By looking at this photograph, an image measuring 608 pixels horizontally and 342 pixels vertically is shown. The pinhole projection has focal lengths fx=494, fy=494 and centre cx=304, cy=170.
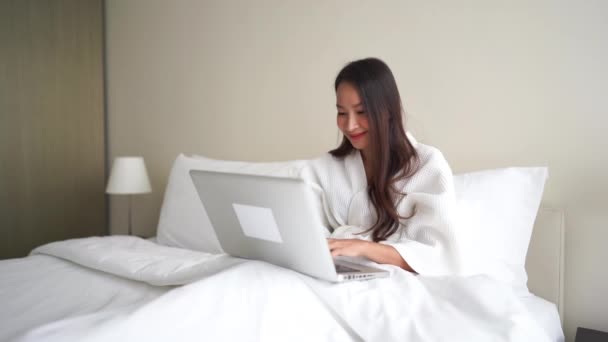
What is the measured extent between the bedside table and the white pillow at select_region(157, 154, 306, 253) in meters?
1.09

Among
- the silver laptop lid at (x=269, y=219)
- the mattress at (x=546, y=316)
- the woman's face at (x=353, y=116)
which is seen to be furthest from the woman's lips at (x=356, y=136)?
the mattress at (x=546, y=316)

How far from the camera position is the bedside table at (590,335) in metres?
1.51

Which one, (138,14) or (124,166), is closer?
(124,166)

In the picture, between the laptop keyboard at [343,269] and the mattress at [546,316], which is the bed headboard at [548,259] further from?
the laptop keyboard at [343,269]

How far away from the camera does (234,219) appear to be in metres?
1.22

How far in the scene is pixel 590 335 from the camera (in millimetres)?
1559

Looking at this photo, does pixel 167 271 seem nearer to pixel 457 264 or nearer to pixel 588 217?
pixel 457 264

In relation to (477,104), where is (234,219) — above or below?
below

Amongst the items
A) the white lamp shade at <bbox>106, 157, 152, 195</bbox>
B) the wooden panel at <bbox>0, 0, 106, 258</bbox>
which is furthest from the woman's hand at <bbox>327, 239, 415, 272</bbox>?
the wooden panel at <bbox>0, 0, 106, 258</bbox>

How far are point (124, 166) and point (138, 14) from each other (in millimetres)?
1072

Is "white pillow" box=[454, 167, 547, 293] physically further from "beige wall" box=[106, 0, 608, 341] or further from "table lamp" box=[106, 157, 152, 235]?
"table lamp" box=[106, 157, 152, 235]

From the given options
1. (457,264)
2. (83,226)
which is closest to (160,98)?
(83,226)

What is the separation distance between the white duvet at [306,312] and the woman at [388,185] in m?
0.24

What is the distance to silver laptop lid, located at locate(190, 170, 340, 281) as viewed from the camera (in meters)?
1.01
